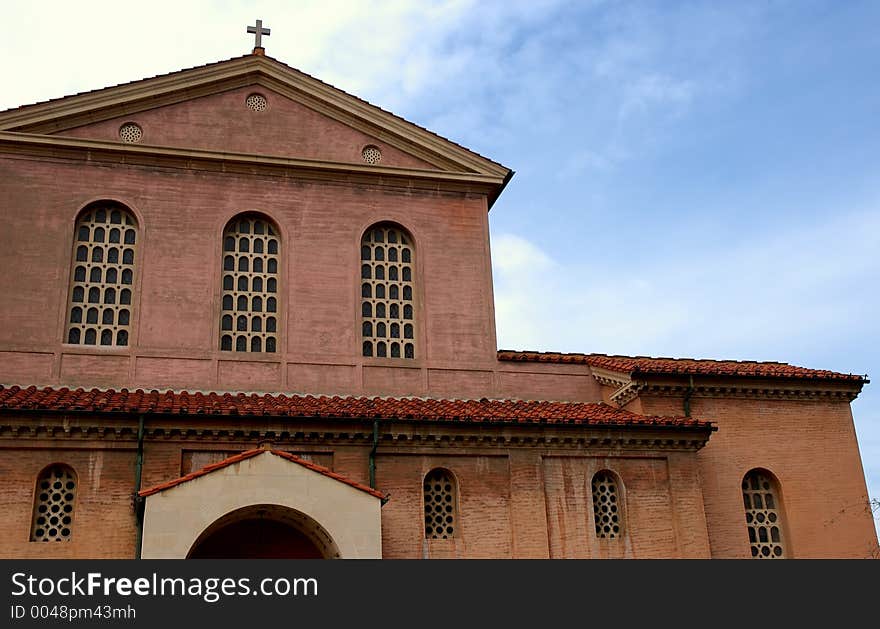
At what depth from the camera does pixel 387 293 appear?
2088cm

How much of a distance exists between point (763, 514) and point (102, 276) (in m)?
14.4

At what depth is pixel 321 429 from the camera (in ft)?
57.6

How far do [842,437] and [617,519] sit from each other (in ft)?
19.6

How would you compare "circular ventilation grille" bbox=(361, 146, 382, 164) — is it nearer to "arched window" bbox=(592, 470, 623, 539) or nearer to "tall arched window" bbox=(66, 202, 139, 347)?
"tall arched window" bbox=(66, 202, 139, 347)

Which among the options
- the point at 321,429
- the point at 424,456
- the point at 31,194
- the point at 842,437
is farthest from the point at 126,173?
the point at 842,437

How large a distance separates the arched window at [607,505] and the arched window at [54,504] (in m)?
9.49

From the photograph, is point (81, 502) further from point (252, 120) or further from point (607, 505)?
point (607, 505)

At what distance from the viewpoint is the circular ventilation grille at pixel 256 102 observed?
21.5 meters

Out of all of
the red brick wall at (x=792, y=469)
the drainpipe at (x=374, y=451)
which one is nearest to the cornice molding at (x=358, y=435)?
the drainpipe at (x=374, y=451)

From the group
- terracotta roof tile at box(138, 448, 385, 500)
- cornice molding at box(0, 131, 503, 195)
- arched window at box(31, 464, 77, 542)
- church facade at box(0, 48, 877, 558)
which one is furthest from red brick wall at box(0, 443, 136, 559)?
cornice molding at box(0, 131, 503, 195)

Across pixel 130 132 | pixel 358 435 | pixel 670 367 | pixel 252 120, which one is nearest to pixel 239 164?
pixel 252 120

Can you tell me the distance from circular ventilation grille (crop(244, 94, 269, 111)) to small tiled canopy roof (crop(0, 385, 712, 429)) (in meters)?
6.71

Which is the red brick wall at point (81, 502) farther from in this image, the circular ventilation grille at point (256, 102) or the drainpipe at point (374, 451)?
the circular ventilation grille at point (256, 102)

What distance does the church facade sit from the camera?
1652 centimetres
